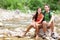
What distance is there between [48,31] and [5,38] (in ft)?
5.43

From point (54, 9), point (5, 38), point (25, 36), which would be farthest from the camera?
point (54, 9)

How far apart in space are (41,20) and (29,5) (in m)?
13.9

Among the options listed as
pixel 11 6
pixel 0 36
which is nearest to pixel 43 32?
pixel 0 36

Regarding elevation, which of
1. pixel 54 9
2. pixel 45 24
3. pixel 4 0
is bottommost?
pixel 54 9

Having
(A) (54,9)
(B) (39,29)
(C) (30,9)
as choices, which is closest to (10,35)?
(B) (39,29)

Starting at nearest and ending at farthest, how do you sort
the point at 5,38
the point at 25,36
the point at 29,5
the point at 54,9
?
the point at 5,38, the point at 25,36, the point at 29,5, the point at 54,9

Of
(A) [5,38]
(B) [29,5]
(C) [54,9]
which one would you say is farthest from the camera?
(C) [54,9]

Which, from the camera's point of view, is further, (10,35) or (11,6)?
(11,6)

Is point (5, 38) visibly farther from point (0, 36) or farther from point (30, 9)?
point (30, 9)

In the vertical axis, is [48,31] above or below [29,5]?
Answer: above

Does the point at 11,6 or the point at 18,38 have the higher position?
the point at 18,38

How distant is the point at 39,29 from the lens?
9594 millimetres

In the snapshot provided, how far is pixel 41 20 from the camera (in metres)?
9.36

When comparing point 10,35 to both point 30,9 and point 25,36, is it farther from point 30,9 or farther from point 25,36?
point 30,9
